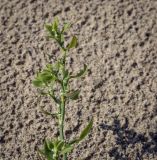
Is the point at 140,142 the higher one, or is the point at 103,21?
the point at 103,21

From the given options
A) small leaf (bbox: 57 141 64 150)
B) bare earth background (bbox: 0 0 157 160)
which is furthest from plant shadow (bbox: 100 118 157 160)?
small leaf (bbox: 57 141 64 150)

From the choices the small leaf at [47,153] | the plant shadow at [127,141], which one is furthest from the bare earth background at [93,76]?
the small leaf at [47,153]

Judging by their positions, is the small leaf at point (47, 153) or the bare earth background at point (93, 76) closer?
the small leaf at point (47, 153)

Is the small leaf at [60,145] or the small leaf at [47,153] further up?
the small leaf at [60,145]

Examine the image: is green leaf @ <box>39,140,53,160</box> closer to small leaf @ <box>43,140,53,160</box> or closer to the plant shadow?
small leaf @ <box>43,140,53,160</box>

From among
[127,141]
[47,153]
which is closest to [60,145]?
[47,153]

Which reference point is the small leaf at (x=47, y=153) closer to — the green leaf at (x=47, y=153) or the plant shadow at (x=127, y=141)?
the green leaf at (x=47, y=153)

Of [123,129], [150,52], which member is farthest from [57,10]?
[123,129]

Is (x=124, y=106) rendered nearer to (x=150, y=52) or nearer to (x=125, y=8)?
(x=150, y=52)
